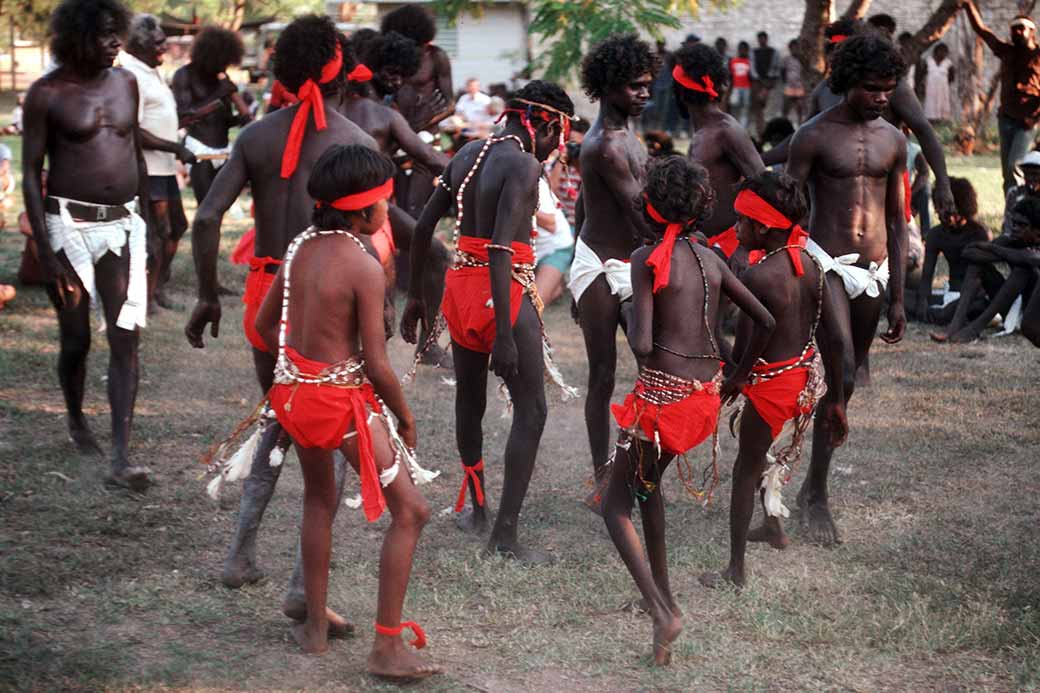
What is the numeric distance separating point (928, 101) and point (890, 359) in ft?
52.2

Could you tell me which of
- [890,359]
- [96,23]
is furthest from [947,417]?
[96,23]

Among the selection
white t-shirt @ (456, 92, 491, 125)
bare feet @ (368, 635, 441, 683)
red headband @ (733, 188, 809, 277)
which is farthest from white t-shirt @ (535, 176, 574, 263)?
white t-shirt @ (456, 92, 491, 125)

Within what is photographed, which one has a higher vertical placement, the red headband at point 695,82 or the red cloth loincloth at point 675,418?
the red headband at point 695,82

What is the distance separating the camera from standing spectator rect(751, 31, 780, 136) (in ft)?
81.1

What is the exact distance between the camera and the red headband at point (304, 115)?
15.8 feet

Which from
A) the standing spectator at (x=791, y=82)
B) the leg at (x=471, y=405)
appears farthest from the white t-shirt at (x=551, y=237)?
the standing spectator at (x=791, y=82)

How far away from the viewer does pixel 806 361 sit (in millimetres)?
5180

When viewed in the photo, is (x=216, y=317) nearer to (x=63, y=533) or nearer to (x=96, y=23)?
(x=63, y=533)

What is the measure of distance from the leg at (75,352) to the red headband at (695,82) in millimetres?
3117

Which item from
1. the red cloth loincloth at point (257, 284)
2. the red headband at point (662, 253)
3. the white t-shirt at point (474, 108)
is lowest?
the white t-shirt at point (474, 108)

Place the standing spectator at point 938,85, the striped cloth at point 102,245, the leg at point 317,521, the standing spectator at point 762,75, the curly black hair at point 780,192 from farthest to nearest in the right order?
the standing spectator at point 762,75
the standing spectator at point 938,85
the striped cloth at point 102,245
the curly black hair at point 780,192
the leg at point 317,521

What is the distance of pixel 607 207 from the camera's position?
593 centimetres

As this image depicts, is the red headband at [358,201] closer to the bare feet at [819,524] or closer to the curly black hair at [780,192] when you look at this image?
the curly black hair at [780,192]

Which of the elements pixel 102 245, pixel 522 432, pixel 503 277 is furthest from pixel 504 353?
pixel 102 245
